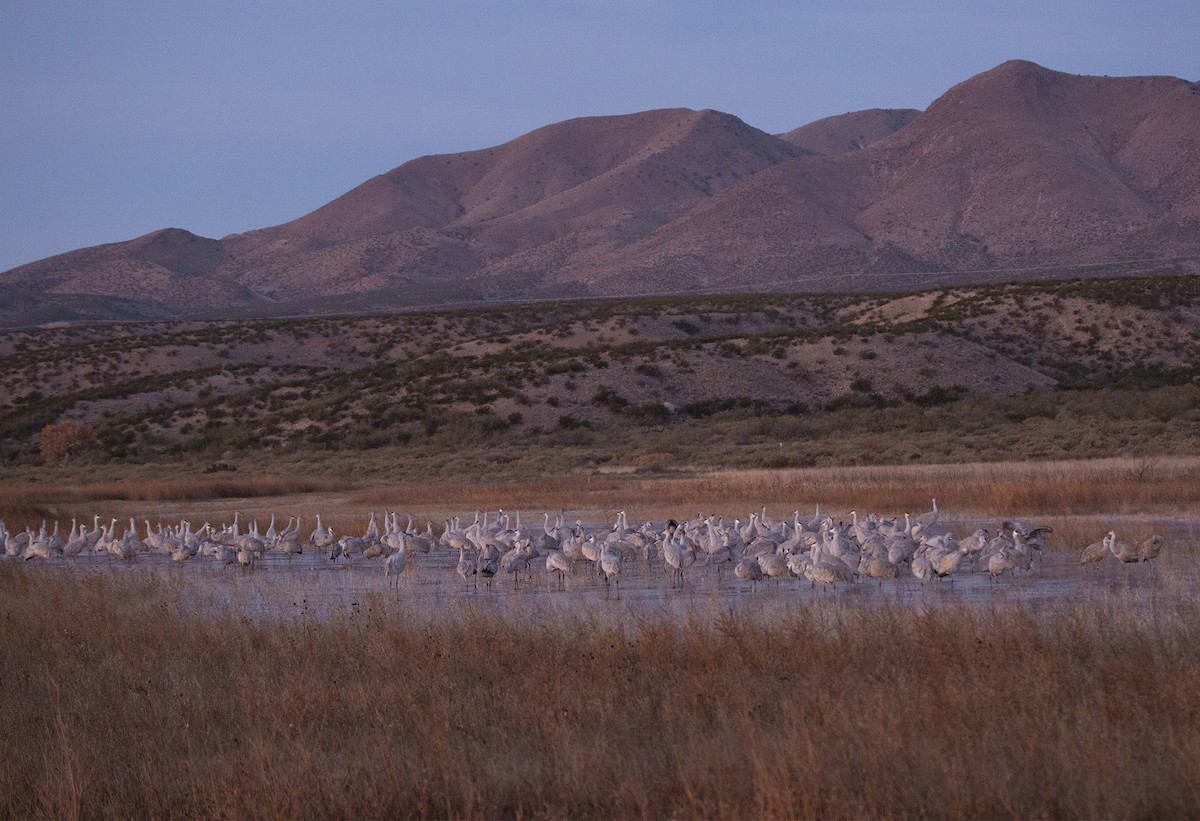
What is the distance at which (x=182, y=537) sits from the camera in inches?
879

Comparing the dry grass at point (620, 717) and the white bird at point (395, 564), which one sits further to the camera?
the white bird at point (395, 564)

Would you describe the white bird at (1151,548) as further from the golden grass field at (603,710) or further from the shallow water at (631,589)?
the golden grass field at (603,710)

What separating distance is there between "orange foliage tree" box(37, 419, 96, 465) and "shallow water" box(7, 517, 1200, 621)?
35.8 m

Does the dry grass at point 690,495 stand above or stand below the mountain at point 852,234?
below

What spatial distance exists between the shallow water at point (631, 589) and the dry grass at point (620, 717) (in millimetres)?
1492

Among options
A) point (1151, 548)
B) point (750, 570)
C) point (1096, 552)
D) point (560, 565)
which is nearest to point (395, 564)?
point (560, 565)

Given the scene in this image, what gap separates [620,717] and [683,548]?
29.1 ft

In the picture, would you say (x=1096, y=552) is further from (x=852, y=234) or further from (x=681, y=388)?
(x=852, y=234)

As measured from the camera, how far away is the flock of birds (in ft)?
54.7

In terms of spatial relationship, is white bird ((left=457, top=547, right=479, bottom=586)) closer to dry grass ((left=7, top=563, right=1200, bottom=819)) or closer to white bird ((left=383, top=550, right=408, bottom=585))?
white bird ((left=383, top=550, right=408, bottom=585))

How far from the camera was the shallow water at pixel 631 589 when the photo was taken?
15219 mm

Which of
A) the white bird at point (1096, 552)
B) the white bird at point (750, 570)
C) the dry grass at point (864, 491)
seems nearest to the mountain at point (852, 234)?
the dry grass at point (864, 491)

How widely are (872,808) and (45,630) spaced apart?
32.9 ft

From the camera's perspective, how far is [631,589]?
1800 cm
